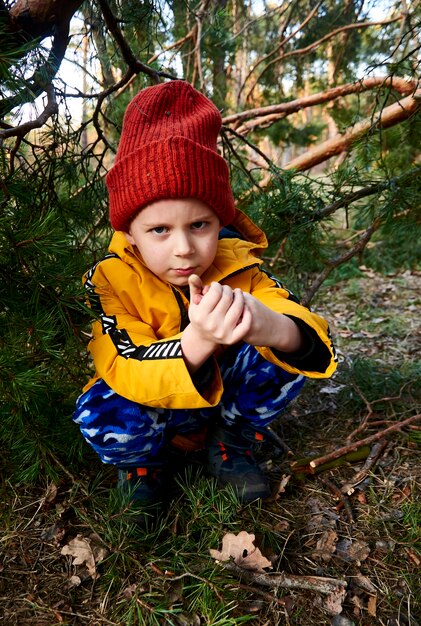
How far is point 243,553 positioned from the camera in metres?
1.29

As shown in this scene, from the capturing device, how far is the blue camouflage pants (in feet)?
4.51

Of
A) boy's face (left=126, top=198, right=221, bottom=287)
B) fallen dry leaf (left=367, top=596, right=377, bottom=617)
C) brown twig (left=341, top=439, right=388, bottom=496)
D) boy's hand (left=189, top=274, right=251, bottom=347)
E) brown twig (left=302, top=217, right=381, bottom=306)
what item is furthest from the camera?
brown twig (left=302, top=217, right=381, bottom=306)

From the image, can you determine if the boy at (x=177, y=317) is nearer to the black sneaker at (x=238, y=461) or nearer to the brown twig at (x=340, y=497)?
the black sneaker at (x=238, y=461)

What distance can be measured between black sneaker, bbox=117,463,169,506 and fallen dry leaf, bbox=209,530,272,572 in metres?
0.26

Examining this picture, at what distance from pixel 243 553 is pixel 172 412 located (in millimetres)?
465

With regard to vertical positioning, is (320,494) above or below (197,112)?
Result: below

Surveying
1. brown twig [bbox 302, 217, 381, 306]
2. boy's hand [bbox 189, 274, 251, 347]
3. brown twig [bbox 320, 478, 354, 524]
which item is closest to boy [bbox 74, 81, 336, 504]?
boy's hand [bbox 189, 274, 251, 347]

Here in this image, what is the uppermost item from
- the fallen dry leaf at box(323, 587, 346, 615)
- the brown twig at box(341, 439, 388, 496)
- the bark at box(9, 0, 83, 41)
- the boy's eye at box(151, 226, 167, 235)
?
the bark at box(9, 0, 83, 41)

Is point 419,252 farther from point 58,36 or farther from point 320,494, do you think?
point 58,36

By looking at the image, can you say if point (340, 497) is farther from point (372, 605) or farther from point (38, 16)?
point (38, 16)

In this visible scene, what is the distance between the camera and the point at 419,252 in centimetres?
364

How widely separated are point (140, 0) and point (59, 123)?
48 cm

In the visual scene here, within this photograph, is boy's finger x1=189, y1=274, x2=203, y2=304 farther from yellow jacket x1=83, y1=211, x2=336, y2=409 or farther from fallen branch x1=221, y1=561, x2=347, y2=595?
fallen branch x1=221, y1=561, x2=347, y2=595

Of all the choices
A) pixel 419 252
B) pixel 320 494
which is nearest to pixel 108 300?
pixel 320 494
